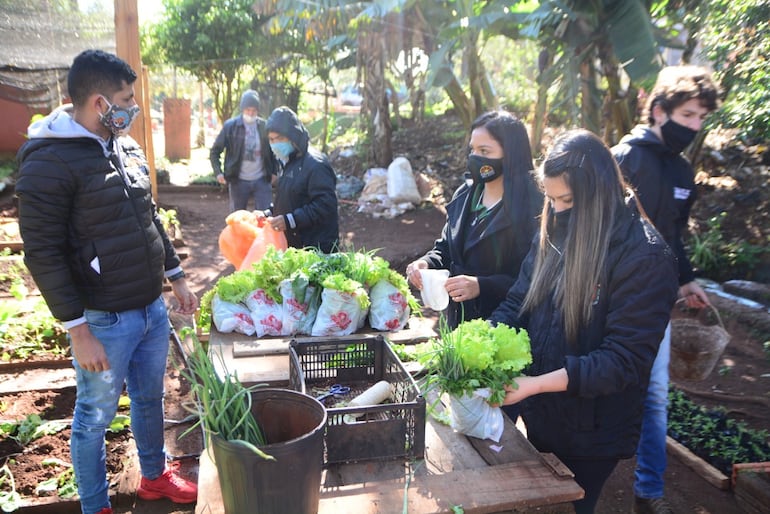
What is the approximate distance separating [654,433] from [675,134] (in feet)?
5.03

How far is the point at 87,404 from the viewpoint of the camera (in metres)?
2.84

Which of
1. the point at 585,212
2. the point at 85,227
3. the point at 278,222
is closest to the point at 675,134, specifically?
the point at 585,212

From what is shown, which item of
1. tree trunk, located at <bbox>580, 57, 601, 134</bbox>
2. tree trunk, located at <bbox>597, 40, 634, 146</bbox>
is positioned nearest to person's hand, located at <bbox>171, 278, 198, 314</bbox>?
tree trunk, located at <bbox>580, 57, 601, 134</bbox>

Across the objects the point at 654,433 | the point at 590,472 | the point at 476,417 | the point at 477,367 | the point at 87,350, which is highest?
the point at 477,367

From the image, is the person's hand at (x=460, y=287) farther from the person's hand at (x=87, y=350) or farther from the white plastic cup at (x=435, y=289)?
the person's hand at (x=87, y=350)

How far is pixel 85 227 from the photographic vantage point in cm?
266

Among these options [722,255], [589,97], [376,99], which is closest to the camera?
[722,255]

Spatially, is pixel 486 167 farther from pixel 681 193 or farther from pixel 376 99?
pixel 376 99

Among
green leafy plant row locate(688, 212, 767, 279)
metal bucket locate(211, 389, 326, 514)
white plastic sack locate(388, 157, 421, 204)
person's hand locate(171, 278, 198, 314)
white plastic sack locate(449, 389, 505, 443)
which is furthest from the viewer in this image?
white plastic sack locate(388, 157, 421, 204)

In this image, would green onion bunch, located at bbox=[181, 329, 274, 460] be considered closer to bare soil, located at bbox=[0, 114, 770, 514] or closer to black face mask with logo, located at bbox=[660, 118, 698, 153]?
bare soil, located at bbox=[0, 114, 770, 514]

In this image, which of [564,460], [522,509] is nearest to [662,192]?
[564,460]

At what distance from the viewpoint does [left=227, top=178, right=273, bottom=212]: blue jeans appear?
7.72m

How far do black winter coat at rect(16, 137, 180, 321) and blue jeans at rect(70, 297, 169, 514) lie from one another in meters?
0.11

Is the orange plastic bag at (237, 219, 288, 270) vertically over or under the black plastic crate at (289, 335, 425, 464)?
over
